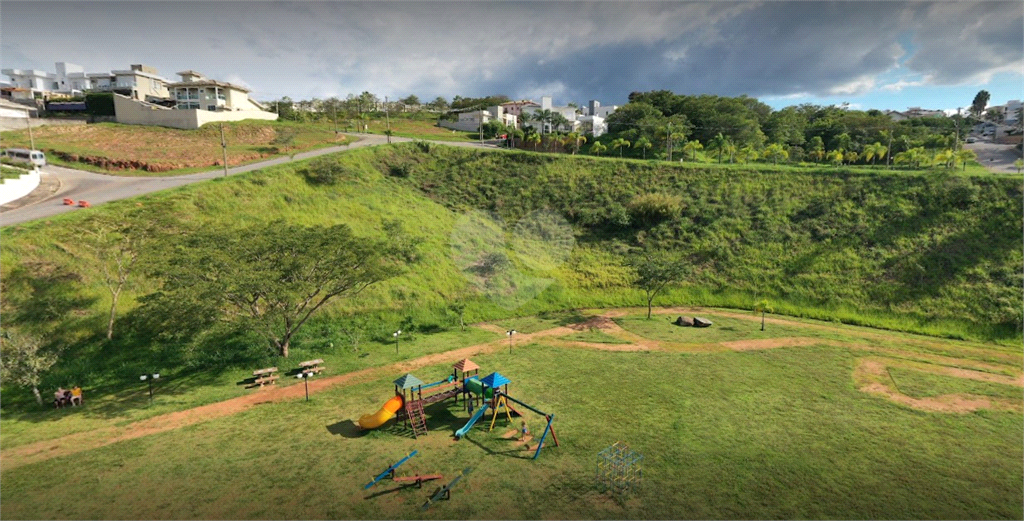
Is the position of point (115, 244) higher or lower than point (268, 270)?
higher

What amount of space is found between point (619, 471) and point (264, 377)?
1931cm

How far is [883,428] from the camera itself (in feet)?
63.2

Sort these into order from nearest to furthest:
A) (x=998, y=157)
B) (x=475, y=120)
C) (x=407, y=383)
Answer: (x=407, y=383) → (x=998, y=157) → (x=475, y=120)

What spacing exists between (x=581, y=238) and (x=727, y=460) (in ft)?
110

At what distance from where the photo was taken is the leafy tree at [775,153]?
64.2 m

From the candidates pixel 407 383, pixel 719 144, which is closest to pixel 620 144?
pixel 719 144

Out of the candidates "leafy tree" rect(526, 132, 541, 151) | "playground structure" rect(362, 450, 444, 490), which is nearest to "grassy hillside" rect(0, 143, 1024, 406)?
"playground structure" rect(362, 450, 444, 490)

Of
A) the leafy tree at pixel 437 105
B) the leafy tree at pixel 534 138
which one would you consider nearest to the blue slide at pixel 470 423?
the leafy tree at pixel 534 138

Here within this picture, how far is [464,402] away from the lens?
2170 cm

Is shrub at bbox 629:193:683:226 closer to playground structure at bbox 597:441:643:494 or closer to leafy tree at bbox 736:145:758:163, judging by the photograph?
leafy tree at bbox 736:145:758:163

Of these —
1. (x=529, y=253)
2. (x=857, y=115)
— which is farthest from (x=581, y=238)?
(x=857, y=115)

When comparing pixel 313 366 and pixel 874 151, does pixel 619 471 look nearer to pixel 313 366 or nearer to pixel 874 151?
pixel 313 366

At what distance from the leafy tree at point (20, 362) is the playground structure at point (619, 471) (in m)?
24.5

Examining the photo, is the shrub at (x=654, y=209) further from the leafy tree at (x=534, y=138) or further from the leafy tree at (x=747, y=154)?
the leafy tree at (x=534, y=138)
